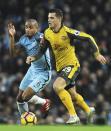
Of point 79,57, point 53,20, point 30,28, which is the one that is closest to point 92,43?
point 53,20

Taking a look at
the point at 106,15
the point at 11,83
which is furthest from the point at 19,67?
the point at 106,15

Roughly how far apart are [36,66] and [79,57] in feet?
23.3

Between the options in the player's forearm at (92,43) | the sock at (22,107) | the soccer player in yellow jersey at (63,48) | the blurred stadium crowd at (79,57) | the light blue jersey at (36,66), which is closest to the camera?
the player's forearm at (92,43)

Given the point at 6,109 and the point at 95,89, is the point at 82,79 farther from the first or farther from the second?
the point at 6,109

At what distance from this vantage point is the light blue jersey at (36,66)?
55.2ft

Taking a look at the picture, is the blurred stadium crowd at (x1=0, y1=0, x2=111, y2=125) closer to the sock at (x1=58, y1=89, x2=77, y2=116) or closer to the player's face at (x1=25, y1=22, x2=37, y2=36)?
the player's face at (x1=25, y1=22, x2=37, y2=36)

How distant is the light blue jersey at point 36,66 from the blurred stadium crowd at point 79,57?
11.7 ft

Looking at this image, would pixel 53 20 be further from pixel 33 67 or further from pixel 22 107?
pixel 22 107

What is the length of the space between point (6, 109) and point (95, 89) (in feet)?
8.61

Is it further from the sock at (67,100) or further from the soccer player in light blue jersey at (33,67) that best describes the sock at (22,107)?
the sock at (67,100)

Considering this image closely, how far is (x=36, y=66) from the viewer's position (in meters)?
17.0

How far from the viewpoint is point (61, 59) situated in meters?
16.2

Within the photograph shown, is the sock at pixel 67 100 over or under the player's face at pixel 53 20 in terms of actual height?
under

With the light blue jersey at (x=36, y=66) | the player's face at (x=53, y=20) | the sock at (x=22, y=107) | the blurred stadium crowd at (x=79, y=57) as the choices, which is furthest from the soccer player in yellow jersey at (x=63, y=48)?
the blurred stadium crowd at (x=79, y=57)
